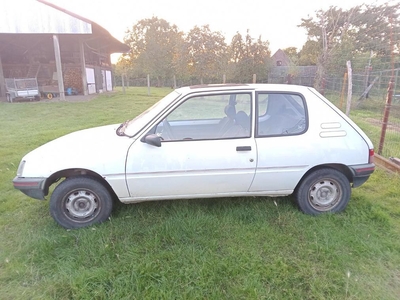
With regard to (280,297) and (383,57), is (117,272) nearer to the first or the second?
(280,297)

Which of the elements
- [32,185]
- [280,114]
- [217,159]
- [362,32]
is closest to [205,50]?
[362,32]

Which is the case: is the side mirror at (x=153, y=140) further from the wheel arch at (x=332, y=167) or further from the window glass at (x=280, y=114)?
the wheel arch at (x=332, y=167)

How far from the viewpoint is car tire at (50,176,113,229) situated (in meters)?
3.01

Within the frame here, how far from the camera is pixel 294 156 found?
309 cm

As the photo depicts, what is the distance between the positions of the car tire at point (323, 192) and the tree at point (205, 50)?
967 inches

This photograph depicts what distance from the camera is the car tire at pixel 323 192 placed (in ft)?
10.6

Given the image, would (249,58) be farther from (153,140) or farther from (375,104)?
(153,140)

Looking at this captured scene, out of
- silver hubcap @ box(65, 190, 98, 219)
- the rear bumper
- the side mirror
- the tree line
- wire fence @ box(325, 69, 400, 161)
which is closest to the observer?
the side mirror

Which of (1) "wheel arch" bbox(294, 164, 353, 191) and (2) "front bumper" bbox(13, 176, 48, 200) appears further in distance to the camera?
(1) "wheel arch" bbox(294, 164, 353, 191)

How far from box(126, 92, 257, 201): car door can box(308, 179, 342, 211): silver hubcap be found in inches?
33.0

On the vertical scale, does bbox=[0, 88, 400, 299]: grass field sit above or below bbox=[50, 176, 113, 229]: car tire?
below

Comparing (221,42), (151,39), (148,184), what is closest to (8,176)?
(148,184)

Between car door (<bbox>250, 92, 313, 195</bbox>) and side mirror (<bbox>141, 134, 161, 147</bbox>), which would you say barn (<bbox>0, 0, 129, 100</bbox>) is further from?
car door (<bbox>250, 92, 313, 195</bbox>)

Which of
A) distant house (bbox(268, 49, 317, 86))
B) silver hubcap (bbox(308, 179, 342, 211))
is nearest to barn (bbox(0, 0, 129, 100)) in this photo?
distant house (bbox(268, 49, 317, 86))
